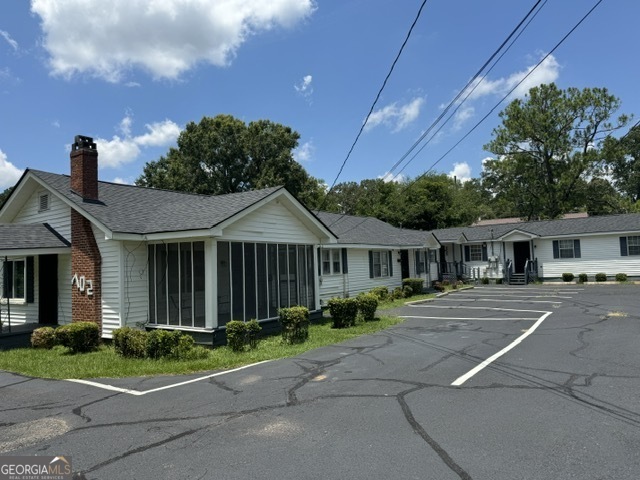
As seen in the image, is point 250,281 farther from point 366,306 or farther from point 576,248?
point 576,248

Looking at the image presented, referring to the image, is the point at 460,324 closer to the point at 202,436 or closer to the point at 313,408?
the point at 313,408

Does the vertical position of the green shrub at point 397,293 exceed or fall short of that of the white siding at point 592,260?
it falls short

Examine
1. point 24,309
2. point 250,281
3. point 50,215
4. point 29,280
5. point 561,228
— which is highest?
point 561,228

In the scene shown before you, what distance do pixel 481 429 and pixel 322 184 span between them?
5500cm

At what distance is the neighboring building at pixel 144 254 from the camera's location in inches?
462

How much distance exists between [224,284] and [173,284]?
1428mm

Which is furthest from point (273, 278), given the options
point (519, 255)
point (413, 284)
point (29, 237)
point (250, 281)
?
point (519, 255)

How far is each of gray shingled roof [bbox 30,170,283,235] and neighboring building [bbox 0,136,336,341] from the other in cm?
4

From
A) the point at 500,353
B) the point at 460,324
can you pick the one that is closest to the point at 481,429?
the point at 500,353

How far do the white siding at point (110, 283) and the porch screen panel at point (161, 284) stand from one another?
0.96 m

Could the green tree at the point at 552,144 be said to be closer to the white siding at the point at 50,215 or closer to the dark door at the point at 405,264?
the dark door at the point at 405,264

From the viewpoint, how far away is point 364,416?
18.6 feet

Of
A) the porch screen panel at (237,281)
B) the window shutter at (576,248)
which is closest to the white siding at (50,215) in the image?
the porch screen panel at (237,281)

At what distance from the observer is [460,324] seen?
13906 mm
